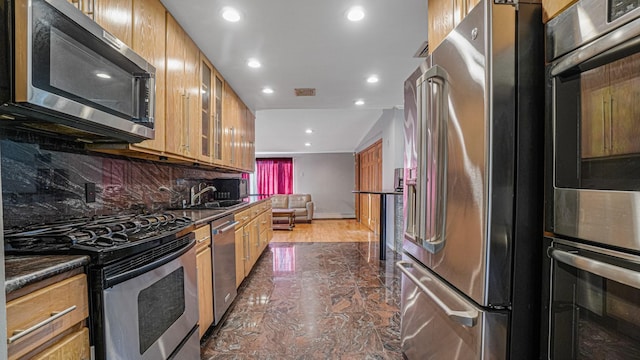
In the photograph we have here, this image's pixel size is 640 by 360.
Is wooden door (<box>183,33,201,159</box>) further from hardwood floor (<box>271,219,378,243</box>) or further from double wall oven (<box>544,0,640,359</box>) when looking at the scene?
hardwood floor (<box>271,219,378,243</box>)

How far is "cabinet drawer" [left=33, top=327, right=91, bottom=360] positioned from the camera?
764mm

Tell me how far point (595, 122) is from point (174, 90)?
88.1 inches

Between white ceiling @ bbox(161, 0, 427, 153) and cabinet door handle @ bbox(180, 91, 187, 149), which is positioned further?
cabinet door handle @ bbox(180, 91, 187, 149)

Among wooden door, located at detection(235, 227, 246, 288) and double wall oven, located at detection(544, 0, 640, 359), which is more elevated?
double wall oven, located at detection(544, 0, 640, 359)

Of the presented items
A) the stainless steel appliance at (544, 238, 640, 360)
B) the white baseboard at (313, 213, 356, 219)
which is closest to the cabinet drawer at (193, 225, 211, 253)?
Result: the stainless steel appliance at (544, 238, 640, 360)

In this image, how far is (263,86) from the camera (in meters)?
3.20

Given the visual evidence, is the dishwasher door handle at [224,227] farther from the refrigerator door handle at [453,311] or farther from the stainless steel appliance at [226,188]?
the refrigerator door handle at [453,311]

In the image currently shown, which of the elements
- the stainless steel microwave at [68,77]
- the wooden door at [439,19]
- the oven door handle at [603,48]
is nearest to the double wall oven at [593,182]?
the oven door handle at [603,48]

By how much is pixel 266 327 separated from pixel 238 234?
925mm

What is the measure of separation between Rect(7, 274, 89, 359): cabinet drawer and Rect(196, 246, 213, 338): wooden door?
0.87 m

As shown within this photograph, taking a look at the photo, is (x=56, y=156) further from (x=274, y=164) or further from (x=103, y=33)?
(x=274, y=164)

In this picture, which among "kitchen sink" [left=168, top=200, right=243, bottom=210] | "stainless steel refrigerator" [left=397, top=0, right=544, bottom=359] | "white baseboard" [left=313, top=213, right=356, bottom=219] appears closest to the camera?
"stainless steel refrigerator" [left=397, top=0, right=544, bottom=359]

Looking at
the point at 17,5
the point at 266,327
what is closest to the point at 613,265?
the point at 17,5

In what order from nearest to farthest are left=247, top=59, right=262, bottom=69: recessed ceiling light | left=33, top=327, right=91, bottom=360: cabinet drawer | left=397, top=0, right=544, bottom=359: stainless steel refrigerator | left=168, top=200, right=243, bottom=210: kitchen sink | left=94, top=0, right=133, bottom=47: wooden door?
left=33, top=327, right=91, bottom=360: cabinet drawer → left=397, top=0, right=544, bottom=359: stainless steel refrigerator → left=94, top=0, right=133, bottom=47: wooden door → left=247, top=59, right=262, bottom=69: recessed ceiling light → left=168, top=200, right=243, bottom=210: kitchen sink
